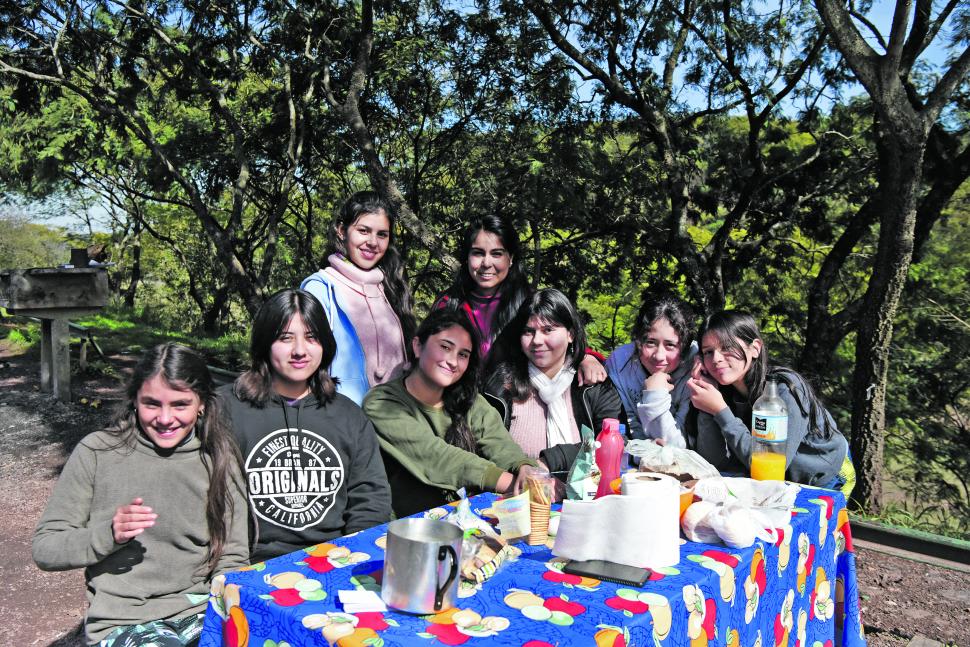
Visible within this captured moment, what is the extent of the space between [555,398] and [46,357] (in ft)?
23.9

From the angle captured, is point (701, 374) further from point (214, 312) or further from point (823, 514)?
point (214, 312)

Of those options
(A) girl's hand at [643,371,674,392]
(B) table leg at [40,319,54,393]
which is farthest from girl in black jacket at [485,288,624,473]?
(B) table leg at [40,319,54,393]

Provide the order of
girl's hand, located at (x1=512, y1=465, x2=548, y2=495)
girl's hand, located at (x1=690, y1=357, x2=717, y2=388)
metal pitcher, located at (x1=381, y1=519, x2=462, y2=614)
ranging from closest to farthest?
metal pitcher, located at (x1=381, y1=519, x2=462, y2=614)
girl's hand, located at (x1=512, y1=465, x2=548, y2=495)
girl's hand, located at (x1=690, y1=357, x2=717, y2=388)

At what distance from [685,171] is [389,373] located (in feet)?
17.0

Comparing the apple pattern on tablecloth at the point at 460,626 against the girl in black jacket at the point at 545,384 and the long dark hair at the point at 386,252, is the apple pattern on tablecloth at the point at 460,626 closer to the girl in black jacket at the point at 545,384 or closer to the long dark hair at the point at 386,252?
the girl in black jacket at the point at 545,384

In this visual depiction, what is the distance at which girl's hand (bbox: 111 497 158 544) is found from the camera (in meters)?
2.04

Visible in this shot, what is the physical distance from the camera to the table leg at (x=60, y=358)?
26.6 feet

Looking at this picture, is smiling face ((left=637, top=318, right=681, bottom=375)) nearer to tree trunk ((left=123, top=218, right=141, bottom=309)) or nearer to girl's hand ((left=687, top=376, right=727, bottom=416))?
girl's hand ((left=687, top=376, right=727, bottom=416))

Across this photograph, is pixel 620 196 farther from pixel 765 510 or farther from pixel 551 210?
pixel 765 510

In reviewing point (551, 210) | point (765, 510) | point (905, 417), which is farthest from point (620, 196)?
point (765, 510)

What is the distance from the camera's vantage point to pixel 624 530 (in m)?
1.96

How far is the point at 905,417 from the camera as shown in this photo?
8.40m

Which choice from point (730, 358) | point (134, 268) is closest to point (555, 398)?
point (730, 358)

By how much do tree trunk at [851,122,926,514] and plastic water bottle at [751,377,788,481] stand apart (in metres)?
2.95
